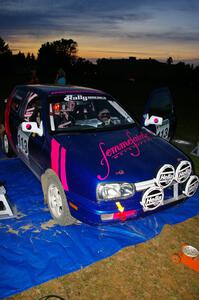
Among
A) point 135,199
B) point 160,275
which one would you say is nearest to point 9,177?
point 135,199

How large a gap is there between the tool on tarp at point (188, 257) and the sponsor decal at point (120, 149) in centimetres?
130

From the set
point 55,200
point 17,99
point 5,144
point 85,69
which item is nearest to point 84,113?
point 55,200

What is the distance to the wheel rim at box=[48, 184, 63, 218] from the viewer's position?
11.7 feet

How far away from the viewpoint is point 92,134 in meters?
3.80

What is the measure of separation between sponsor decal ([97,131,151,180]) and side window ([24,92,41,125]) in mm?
1464

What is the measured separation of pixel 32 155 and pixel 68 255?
1.73 metres

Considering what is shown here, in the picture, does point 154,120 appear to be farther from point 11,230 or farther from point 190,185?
point 11,230

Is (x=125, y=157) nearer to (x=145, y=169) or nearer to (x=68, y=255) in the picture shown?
(x=145, y=169)

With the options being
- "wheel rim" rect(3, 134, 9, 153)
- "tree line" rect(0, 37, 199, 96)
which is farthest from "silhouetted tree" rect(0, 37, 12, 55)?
"wheel rim" rect(3, 134, 9, 153)

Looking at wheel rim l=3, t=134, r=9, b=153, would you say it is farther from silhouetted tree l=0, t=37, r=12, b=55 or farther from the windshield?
silhouetted tree l=0, t=37, r=12, b=55

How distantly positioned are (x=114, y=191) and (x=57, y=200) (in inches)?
39.3

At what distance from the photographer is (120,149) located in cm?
345

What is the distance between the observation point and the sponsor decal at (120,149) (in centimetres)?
310

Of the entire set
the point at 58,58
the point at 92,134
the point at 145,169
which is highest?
the point at 58,58
